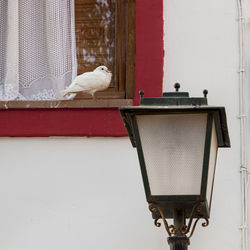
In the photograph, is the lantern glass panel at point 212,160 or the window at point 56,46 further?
the window at point 56,46

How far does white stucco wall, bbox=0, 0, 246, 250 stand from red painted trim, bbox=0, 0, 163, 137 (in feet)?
0.14

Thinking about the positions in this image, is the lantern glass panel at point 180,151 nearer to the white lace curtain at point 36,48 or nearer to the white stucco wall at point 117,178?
the white stucco wall at point 117,178

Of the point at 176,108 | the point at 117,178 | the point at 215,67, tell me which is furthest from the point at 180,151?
the point at 215,67

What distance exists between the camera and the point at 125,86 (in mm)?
4227

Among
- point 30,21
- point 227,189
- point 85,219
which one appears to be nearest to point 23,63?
point 30,21

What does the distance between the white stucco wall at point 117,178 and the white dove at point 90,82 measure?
9.8 inches

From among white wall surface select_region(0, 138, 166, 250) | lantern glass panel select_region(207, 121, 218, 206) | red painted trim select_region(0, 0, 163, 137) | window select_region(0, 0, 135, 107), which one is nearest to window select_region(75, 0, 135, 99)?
window select_region(0, 0, 135, 107)

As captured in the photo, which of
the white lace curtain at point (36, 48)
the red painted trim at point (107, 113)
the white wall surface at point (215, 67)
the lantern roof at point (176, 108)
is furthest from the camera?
the white lace curtain at point (36, 48)

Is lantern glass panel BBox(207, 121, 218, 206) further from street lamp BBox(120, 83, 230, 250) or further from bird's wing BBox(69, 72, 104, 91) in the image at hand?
bird's wing BBox(69, 72, 104, 91)

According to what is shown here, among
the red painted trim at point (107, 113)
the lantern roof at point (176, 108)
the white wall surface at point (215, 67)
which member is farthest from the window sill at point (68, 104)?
the lantern roof at point (176, 108)

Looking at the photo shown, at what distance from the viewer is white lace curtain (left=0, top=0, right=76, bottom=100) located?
4.25 meters

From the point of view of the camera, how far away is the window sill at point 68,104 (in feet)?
13.4

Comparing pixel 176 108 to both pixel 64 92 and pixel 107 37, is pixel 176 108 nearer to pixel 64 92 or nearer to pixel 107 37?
pixel 64 92

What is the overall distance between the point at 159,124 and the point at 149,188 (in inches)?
9.2
